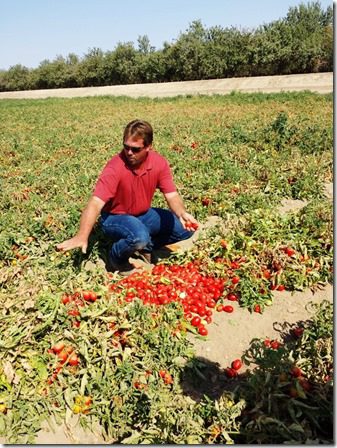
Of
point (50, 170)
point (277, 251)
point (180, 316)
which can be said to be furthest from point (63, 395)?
point (50, 170)

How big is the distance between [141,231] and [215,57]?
45.3m

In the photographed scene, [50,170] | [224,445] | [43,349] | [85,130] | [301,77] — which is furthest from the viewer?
[301,77]

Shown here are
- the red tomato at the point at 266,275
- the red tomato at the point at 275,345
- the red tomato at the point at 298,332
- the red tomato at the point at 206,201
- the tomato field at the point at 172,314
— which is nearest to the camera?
the tomato field at the point at 172,314

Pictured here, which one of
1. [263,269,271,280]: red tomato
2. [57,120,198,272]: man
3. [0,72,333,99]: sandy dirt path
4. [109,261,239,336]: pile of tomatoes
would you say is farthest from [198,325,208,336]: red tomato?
[0,72,333,99]: sandy dirt path

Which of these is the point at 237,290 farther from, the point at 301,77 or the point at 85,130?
the point at 301,77

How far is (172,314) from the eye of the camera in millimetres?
4109

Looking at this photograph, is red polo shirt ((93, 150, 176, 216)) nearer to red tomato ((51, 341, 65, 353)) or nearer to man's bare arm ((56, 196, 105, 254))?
man's bare arm ((56, 196, 105, 254))

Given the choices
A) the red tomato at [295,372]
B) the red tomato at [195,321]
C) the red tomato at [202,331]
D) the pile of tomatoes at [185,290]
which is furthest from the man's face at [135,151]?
the red tomato at [295,372]

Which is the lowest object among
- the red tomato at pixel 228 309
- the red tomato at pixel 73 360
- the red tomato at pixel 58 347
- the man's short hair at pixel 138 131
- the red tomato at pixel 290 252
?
the red tomato at pixel 228 309

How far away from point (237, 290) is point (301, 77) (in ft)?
105

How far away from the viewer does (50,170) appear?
927 centimetres

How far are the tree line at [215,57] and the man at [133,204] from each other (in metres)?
38.9

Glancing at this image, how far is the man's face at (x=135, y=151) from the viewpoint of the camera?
4.50 meters

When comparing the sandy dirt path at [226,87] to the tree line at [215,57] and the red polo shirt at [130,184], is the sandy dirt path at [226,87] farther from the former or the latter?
the red polo shirt at [130,184]
